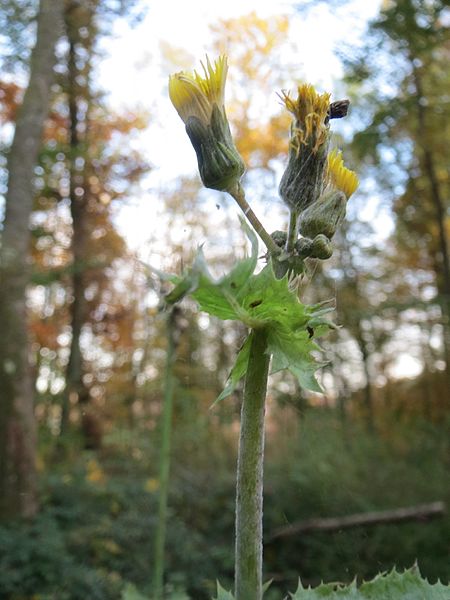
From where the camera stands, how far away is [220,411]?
9.51 meters

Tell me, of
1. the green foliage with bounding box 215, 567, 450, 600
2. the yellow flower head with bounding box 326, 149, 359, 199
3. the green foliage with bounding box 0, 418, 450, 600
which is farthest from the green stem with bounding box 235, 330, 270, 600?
the green foliage with bounding box 0, 418, 450, 600

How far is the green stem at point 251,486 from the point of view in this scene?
0.73 meters

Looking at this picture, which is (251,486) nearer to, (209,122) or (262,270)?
(262,270)

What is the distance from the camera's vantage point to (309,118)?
999mm

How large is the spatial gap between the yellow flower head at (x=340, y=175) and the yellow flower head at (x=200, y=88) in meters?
0.22

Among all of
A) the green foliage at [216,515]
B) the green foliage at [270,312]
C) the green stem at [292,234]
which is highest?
the green stem at [292,234]

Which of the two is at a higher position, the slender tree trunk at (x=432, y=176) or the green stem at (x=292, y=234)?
the slender tree trunk at (x=432, y=176)

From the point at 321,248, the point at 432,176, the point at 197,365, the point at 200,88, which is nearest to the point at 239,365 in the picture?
the point at 321,248

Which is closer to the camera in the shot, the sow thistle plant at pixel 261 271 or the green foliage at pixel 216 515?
the sow thistle plant at pixel 261 271

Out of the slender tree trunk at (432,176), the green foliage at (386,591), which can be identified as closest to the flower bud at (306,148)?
the green foliage at (386,591)

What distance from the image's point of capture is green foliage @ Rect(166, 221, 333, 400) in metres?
0.80

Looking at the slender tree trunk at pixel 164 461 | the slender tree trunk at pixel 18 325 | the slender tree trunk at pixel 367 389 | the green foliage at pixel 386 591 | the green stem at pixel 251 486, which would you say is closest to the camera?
the green stem at pixel 251 486

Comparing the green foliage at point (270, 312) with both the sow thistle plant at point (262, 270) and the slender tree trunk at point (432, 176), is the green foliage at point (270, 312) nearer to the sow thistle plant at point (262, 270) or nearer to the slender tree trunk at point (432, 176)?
the sow thistle plant at point (262, 270)

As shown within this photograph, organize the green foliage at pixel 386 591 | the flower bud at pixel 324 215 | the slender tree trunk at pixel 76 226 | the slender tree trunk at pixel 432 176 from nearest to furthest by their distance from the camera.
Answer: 1. the green foliage at pixel 386 591
2. the flower bud at pixel 324 215
3. the slender tree trunk at pixel 432 176
4. the slender tree trunk at pixel 76 226
